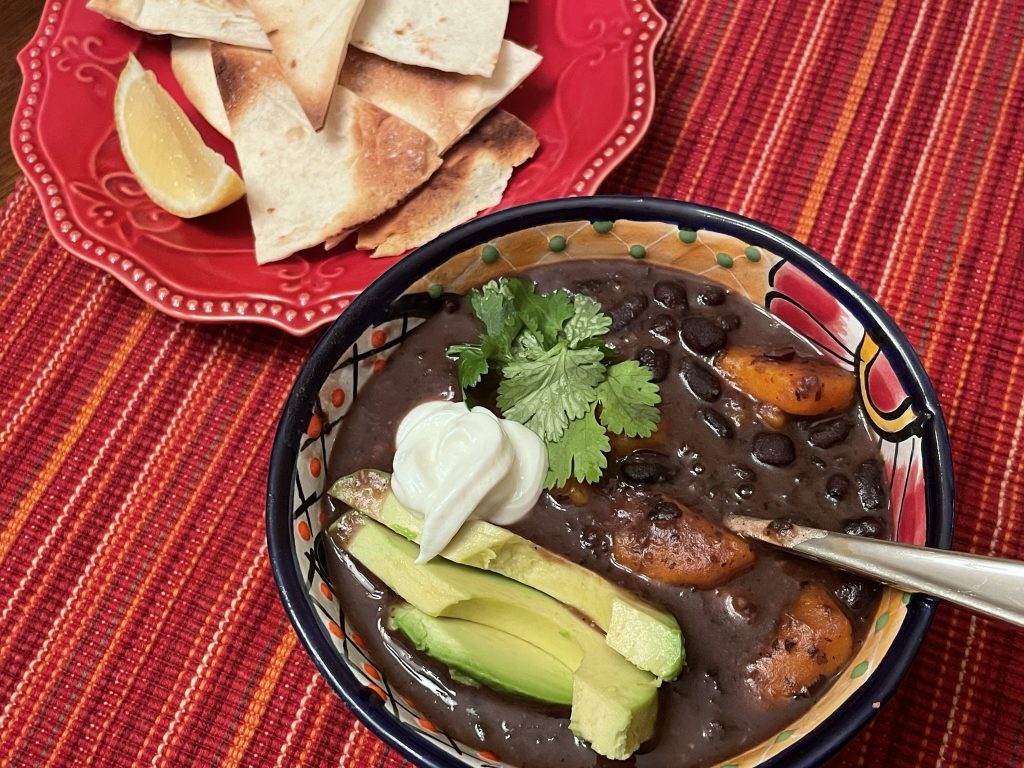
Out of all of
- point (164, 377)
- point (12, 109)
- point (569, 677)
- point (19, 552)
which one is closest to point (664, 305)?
point (569, 677)

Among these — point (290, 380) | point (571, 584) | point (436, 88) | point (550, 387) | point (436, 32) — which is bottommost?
point (290, 380)

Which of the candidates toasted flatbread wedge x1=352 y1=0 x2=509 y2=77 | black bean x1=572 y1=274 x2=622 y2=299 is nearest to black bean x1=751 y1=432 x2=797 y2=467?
black bean x1=572 y1=274 x2=622 y2=299

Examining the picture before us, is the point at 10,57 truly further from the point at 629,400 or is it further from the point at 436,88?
the point at 629,400

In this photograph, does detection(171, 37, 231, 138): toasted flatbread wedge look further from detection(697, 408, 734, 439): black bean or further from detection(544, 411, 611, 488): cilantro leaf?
detection(697, 408, 734, 439): black bean

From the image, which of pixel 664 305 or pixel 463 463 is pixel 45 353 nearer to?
pixel 463 463

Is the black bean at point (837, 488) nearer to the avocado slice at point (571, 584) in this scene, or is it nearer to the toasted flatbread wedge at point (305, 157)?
the avocado slice at point (571, 584)

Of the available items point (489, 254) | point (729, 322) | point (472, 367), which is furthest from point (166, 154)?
point (729, 322)
